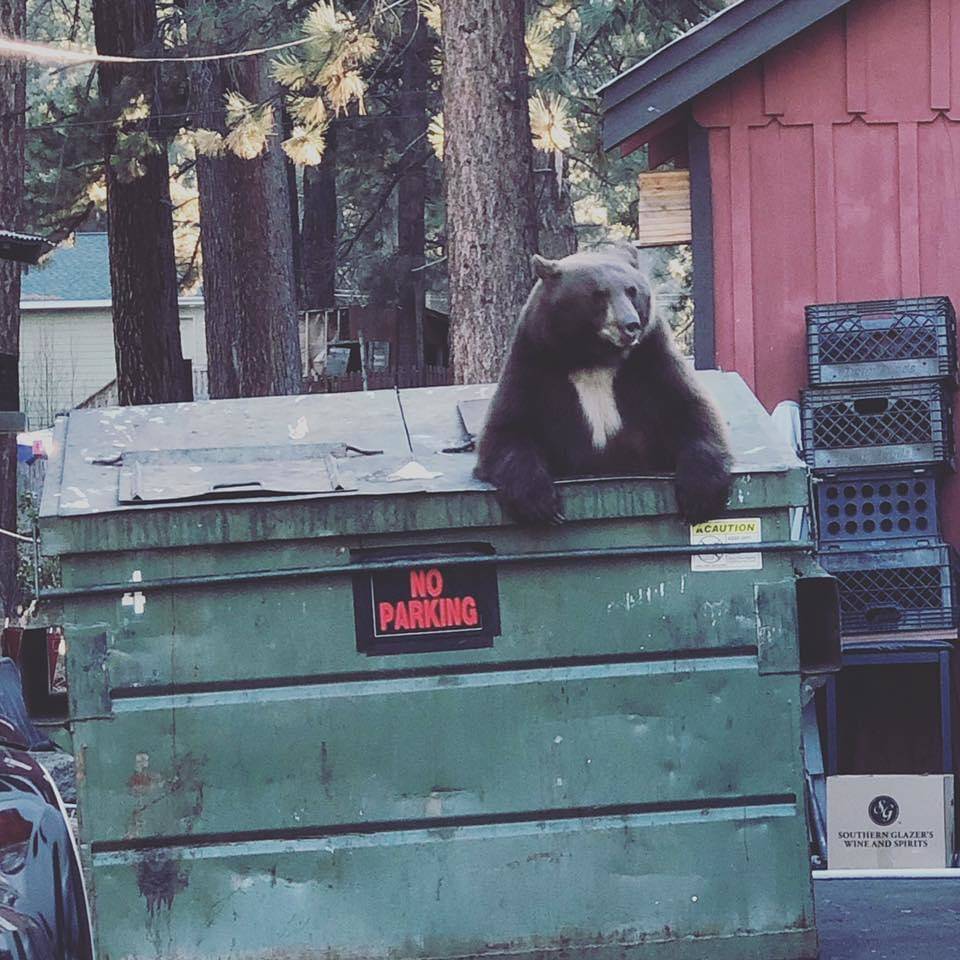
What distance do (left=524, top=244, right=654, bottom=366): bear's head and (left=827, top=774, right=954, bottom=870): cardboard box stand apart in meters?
2.94

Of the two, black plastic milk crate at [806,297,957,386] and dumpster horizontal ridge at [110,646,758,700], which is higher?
black plastic milk crate at [806,297,957,386]

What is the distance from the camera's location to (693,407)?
4477 millimetres

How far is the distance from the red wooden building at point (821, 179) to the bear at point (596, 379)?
365 centimetres

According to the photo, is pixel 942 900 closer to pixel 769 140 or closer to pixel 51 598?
pixel 51 598

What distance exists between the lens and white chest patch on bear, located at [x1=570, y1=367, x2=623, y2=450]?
469 cm

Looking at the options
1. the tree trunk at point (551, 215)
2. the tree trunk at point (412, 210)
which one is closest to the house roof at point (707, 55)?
the tree trunk at point (551, 215)

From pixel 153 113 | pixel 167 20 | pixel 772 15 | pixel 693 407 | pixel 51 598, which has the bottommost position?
pixel 51 598

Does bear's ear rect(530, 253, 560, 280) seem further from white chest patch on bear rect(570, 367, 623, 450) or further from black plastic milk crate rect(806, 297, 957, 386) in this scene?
black plastic milk crate rect(806, 297, 957, 386)

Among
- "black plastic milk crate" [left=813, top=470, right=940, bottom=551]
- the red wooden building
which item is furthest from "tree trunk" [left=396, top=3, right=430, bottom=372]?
"black plastic milk crate" [left=813, top=470, right=940, bottom=551]

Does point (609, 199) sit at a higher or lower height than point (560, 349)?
higher

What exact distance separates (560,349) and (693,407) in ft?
1.47

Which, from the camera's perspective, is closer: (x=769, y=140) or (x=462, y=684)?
(x=462, y=684)

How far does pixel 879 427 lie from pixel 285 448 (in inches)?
164

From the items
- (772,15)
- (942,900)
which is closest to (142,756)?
(942,900)
